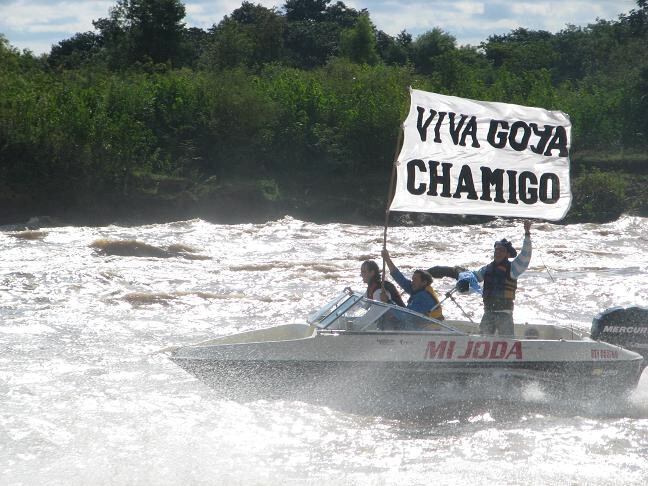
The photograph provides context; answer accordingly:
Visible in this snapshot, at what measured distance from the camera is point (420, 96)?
10.7 meters

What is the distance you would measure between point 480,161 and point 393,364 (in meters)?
2.57

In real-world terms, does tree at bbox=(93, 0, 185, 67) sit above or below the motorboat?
above

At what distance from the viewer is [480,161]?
10664 millimetres

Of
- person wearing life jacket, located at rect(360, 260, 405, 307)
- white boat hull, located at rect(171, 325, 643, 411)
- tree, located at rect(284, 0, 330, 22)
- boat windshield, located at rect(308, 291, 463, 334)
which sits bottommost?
white boat hull, located at rect(171, 325, 643, 411)

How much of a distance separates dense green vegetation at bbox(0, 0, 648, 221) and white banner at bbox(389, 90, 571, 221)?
2075 centimetres

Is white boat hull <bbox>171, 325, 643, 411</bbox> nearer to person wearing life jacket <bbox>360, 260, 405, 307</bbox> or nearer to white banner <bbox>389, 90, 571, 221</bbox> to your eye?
person wearing life jacket <bbox>360, 260, 405, 307</bbox>

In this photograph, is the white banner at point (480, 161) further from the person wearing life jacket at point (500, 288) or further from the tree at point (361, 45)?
the tree at point (361, 45)

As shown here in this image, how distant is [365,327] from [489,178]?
87.9 inches

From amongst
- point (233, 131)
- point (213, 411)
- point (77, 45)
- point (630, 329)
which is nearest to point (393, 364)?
point (213, 411)

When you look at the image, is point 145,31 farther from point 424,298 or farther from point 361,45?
point 424,298

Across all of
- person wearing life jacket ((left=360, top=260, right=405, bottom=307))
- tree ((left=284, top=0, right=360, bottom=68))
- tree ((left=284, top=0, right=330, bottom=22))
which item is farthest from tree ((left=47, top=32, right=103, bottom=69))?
person wearing life jacket ((left=360, top=260, right=405, bottom=307))

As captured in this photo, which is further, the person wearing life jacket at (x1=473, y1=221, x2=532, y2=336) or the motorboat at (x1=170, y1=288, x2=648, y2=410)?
the person wearing life jacket at (x1=473, y1=221, x2=532, y2=336)

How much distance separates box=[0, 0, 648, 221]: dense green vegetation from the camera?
99.8 ft

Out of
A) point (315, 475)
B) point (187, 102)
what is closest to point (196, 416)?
point (315, 475)
